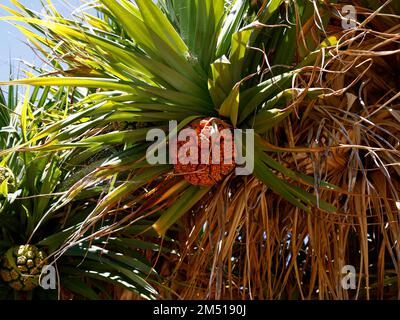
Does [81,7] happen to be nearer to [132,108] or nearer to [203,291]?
[132,108]

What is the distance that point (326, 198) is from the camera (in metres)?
2.27

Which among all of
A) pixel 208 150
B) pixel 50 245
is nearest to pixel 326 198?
pixel 208 150

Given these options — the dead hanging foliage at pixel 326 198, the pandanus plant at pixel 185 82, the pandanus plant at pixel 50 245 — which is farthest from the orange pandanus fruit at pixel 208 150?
the pandanus plant at pixel 50 245

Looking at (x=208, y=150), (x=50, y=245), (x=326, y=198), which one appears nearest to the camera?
(x=208, y=150)

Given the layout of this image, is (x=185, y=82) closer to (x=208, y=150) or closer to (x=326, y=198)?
(x=208, y=150)

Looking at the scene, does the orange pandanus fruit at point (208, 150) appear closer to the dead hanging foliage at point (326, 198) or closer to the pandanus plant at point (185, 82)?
the pandanus plant at point (185, 82)

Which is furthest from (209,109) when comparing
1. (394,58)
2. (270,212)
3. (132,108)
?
(394,58)

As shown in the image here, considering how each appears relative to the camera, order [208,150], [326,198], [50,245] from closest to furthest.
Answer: [208,150], [326,198], [50,245]

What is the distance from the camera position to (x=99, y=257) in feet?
7.80

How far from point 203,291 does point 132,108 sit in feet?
2.37

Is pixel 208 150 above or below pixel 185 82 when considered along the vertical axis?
below

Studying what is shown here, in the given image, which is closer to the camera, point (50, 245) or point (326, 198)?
point (326, 198)

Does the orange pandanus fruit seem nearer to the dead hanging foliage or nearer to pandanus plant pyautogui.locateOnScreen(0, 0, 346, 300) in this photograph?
pandanus plant pyautogui.locateOnScreen(0, 0, 346, 300)
